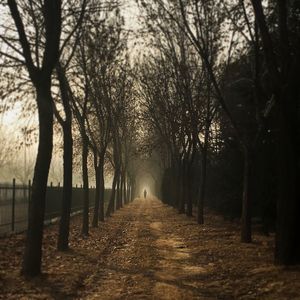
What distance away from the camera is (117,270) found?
10.9m

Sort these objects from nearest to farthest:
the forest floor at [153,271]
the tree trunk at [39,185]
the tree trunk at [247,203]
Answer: the forest floor at [153,271]
the tree trunk at [39,185]
the tree trunk at [247,203]

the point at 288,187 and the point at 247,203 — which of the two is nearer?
the point at 288,187

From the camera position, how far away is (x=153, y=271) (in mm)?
10672

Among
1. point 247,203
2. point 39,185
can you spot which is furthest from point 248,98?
point 39,185

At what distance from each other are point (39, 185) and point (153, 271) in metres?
2.99

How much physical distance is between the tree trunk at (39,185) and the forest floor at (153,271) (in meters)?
0.54

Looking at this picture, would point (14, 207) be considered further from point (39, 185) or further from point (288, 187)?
point (288, 187)

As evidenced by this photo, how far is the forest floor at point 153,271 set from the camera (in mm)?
8383

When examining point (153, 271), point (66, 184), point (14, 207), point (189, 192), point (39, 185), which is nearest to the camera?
point (39, 185)

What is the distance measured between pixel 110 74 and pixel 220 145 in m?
6.35

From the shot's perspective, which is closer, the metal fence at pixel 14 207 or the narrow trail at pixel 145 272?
the narrow trail at pixel 145 272

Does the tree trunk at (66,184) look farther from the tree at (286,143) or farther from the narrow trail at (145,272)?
the tree at (286,143)

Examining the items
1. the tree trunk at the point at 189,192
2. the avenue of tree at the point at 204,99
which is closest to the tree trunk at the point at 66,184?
the avenue of tree at the point at 204,99

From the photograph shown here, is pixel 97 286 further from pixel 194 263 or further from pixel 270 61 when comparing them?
pixel 270 61
